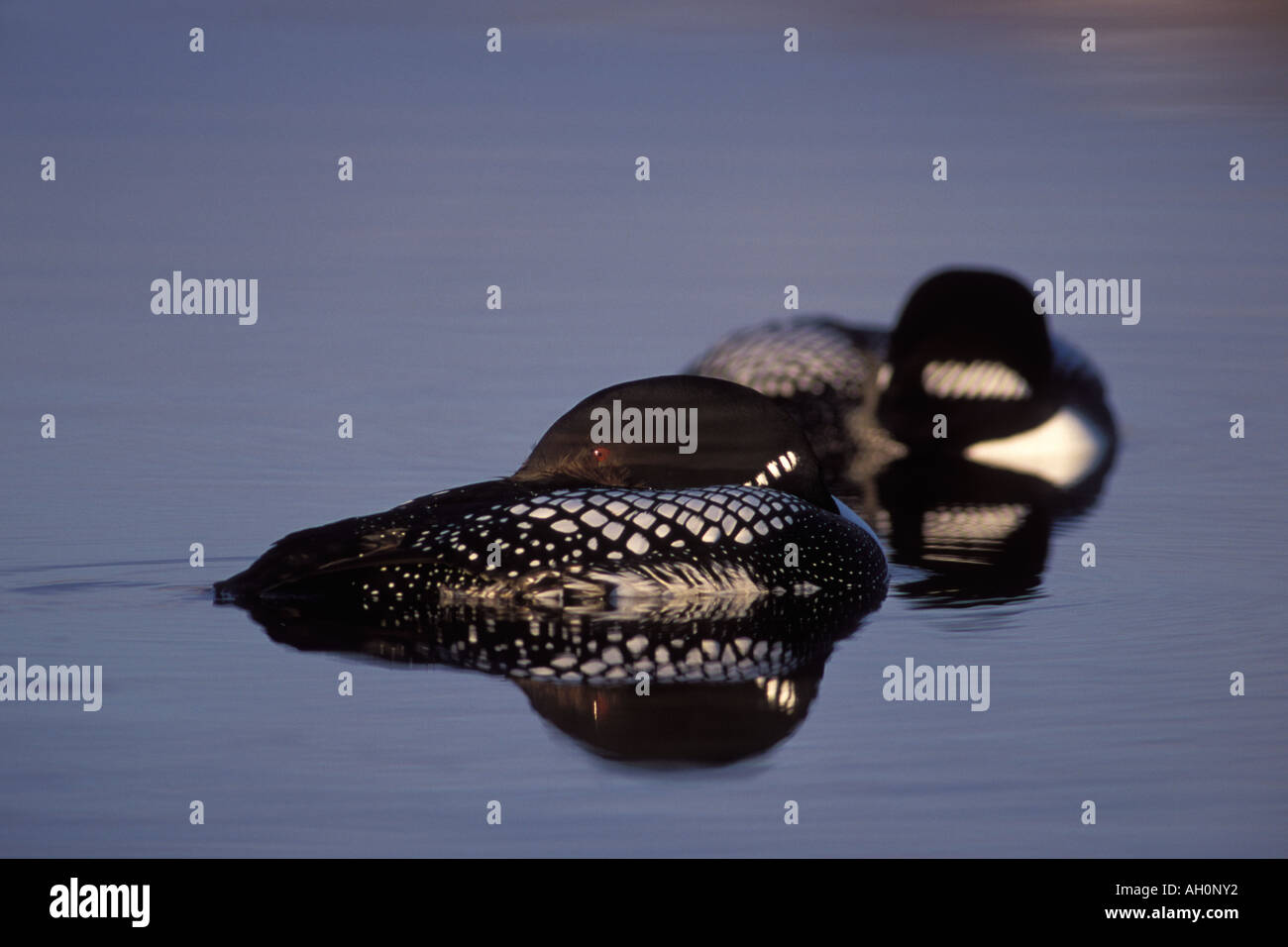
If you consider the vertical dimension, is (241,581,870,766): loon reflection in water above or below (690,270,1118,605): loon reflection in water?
below

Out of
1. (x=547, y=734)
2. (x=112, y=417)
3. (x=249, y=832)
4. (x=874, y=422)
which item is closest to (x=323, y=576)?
(x=547, y=734)

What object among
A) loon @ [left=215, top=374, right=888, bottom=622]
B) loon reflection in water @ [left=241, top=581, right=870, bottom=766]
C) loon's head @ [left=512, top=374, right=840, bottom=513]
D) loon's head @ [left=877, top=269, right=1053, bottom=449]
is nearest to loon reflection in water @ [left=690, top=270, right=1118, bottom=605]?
loon's head @ [left=877, top=269, right=1053, bottom=449]

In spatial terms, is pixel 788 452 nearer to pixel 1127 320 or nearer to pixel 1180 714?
pixel 1180 714

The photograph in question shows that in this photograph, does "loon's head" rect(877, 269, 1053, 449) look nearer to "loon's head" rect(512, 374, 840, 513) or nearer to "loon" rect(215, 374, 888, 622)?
"loon's head" rect(512, 374, 840, 513)

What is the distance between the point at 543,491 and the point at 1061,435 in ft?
12.6

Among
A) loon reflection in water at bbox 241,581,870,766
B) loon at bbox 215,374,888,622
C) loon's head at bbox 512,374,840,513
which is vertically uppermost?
loon's head at bbox 512,374,840,513

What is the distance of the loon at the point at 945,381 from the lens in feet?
29.7

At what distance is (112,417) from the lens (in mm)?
8469

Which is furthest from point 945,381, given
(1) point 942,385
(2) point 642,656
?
(2) point 642,656

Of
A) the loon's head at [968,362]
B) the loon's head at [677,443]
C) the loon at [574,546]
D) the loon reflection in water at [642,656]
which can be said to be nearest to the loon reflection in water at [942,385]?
the loon's head at [968,362]

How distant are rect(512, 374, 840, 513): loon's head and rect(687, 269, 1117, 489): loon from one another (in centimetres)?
280

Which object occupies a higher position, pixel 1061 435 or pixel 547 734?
pixel 1061 435

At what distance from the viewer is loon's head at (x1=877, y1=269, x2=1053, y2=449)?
9117 mm

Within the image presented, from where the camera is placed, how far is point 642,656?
520cm
